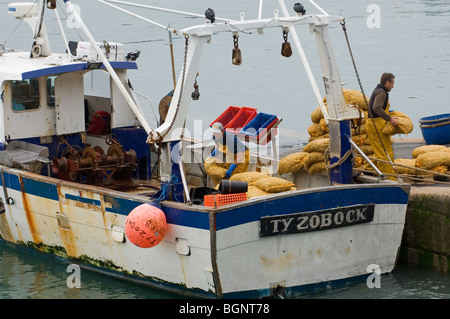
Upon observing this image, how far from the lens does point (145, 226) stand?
998 centimetres

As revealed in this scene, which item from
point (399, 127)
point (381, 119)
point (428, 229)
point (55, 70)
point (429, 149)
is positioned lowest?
point (428, 229)

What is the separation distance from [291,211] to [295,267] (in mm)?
731

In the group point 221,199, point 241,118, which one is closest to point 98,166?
point 241,118

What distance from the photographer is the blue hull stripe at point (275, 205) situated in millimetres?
9891

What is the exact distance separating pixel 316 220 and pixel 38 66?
5095mm

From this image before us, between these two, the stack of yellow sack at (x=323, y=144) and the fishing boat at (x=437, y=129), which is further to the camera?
the fishing boat at (x=437, y=129)

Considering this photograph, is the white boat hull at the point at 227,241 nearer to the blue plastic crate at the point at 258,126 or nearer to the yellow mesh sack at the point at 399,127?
the yellow mesh sack at the point at 399,127

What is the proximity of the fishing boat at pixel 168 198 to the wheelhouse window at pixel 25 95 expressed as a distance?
0.05ft

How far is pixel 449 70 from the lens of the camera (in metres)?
31.0

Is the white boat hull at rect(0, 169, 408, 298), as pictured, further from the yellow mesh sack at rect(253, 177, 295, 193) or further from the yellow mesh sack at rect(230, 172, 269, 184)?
the yellow mesh sack at rect(230, 172, 269, 184)

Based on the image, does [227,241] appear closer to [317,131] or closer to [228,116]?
[317,131]

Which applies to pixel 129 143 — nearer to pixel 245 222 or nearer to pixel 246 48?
pixel 245 222

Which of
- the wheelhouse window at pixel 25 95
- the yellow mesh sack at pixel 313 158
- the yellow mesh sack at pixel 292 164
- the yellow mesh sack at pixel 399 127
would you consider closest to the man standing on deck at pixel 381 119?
the yellow mesh sack at pixel 399 127

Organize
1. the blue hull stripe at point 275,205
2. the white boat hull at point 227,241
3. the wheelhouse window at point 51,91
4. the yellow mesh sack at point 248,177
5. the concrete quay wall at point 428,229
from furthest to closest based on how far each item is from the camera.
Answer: the wheelhouse window at point 51,91, the concrete quay wall at point 428,229, the yellow mesh sack at point 248,177, the white boat hull at point 227,241, the blue hull stripe at point 275,205
